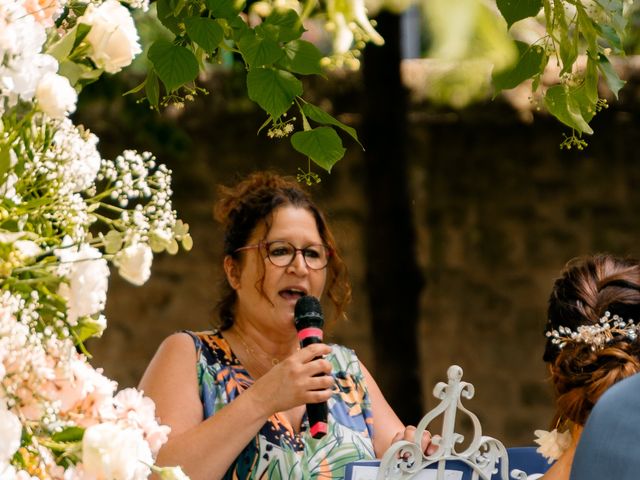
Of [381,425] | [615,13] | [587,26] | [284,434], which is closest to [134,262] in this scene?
[587,26]

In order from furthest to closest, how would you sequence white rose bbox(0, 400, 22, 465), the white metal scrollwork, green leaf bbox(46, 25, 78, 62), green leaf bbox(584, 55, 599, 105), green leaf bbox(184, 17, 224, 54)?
the white metal scrollwork → green leaf bbox(584, 55, 599, 105) → green leaf bbox(184, 17, 224, 54) → green leaf bbox(46, 25, 78, 62) → white rose bbox(0, 400, 22, 465)

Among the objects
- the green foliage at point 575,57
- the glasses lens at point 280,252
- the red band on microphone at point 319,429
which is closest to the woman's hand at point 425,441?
the red band on microphone at point 319,429

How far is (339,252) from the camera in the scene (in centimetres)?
323

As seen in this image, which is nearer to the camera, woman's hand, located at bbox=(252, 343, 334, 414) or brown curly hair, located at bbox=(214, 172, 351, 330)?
woman's hand, located at bbox=(252, 343, 334, 414)

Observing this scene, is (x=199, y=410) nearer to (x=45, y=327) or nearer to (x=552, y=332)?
(x=552, y=332)

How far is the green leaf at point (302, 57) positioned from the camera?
2.15 metres

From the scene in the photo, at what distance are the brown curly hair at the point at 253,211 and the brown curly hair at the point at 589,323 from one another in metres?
0.78

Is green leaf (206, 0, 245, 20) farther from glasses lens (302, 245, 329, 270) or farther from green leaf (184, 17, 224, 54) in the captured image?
glasses lens (302, 245, 329, 270)

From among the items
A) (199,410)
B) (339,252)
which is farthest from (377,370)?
(199,410)

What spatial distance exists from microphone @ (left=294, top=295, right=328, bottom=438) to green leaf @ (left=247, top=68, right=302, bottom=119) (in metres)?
0.69

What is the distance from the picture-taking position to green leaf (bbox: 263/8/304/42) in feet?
6.82

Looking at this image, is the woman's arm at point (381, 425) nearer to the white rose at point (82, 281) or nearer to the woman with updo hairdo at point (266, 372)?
the woman with updo hairdo at point (266, 372)

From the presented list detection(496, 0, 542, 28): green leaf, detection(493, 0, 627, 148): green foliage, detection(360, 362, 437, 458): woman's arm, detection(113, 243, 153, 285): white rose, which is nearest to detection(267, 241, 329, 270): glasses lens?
detection(360, 362, 437, 458): woman's arm

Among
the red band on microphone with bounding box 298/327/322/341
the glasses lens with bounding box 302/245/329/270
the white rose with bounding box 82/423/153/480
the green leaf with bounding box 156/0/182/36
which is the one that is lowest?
the white rose with bounding box 82/423/153/480
